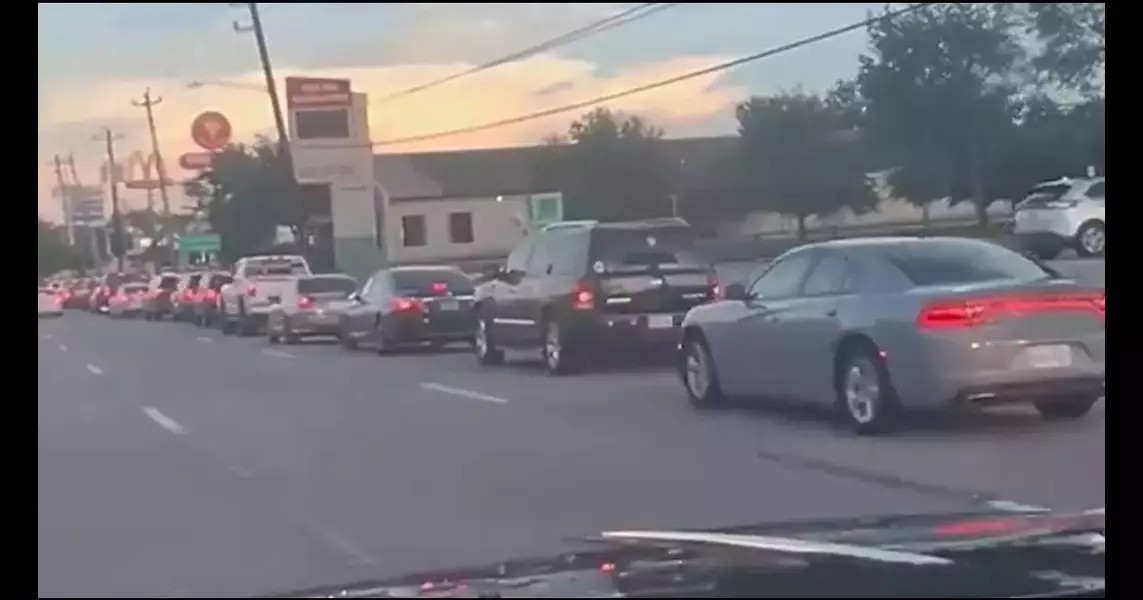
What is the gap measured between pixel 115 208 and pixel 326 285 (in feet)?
19.1

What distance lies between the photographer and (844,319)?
13109 millimetres

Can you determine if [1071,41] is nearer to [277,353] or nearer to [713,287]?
[713,287]

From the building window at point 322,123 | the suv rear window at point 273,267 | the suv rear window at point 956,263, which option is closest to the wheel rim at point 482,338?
the suv rear window at point 273,267

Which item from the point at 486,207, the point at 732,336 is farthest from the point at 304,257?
the point at 732,336

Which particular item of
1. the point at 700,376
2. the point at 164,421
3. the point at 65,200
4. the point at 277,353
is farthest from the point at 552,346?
the point at 65,200

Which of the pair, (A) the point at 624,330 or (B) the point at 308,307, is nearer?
(A) the point at 624,330

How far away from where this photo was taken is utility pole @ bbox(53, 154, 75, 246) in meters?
11.1

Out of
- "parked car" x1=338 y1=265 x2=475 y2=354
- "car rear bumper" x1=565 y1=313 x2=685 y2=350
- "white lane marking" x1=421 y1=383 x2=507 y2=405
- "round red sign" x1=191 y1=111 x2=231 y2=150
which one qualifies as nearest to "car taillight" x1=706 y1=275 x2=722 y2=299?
"car rear bumper" x1=565 y1=313 x2=685 y2=350

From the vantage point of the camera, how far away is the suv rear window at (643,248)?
1680cm

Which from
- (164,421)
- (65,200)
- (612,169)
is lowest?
(164,421)

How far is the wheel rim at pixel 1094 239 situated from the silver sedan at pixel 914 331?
3.93 meters

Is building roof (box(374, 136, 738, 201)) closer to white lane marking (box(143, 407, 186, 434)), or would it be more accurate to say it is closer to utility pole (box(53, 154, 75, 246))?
white lane marking (box(143, 407, 186, 434))

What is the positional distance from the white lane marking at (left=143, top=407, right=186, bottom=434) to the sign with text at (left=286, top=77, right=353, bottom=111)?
10.3ft

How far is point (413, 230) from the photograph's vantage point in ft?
56.7
